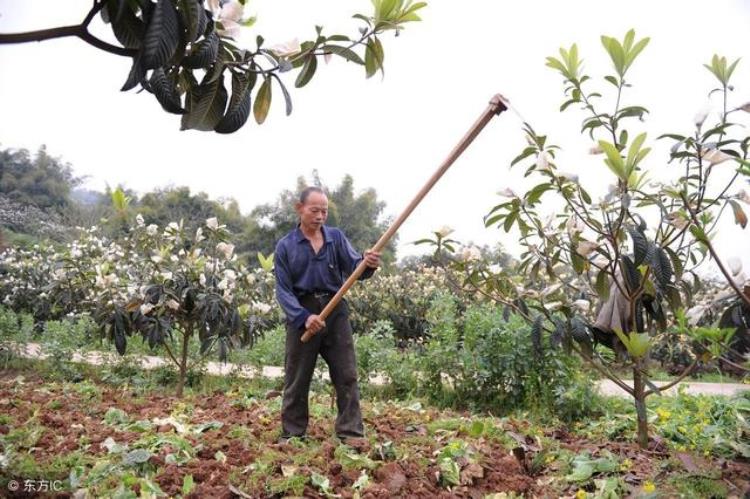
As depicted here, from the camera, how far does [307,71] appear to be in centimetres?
175

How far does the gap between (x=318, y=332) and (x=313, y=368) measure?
23 cm

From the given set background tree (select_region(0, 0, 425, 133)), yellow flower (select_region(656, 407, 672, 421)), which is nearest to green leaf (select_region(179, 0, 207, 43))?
background tree (select_region(0, 0, 425, 133))

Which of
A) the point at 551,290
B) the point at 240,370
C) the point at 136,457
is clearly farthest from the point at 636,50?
the point at 240,370

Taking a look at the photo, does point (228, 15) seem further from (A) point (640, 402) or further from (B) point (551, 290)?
(A) point (640, 402)

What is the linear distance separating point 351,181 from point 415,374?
64.2 ft

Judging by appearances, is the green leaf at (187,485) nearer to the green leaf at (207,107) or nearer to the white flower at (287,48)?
the green leaf at (207,107)

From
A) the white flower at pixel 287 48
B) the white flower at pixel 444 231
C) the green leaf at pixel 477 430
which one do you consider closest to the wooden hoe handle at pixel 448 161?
the white flower at pixel 444 231

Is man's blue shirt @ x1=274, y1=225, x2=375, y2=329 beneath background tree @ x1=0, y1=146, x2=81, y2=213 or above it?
beneath

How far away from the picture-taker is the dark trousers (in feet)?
11.0

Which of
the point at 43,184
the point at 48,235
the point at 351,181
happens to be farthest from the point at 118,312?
the point at 43,184

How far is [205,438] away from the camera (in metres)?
3.35

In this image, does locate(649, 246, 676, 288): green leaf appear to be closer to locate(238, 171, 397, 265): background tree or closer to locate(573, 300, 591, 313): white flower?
locate(573, 300, 591, 313): white flower

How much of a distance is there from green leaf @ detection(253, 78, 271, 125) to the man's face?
5.30ft

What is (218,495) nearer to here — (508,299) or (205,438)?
(205,438)
